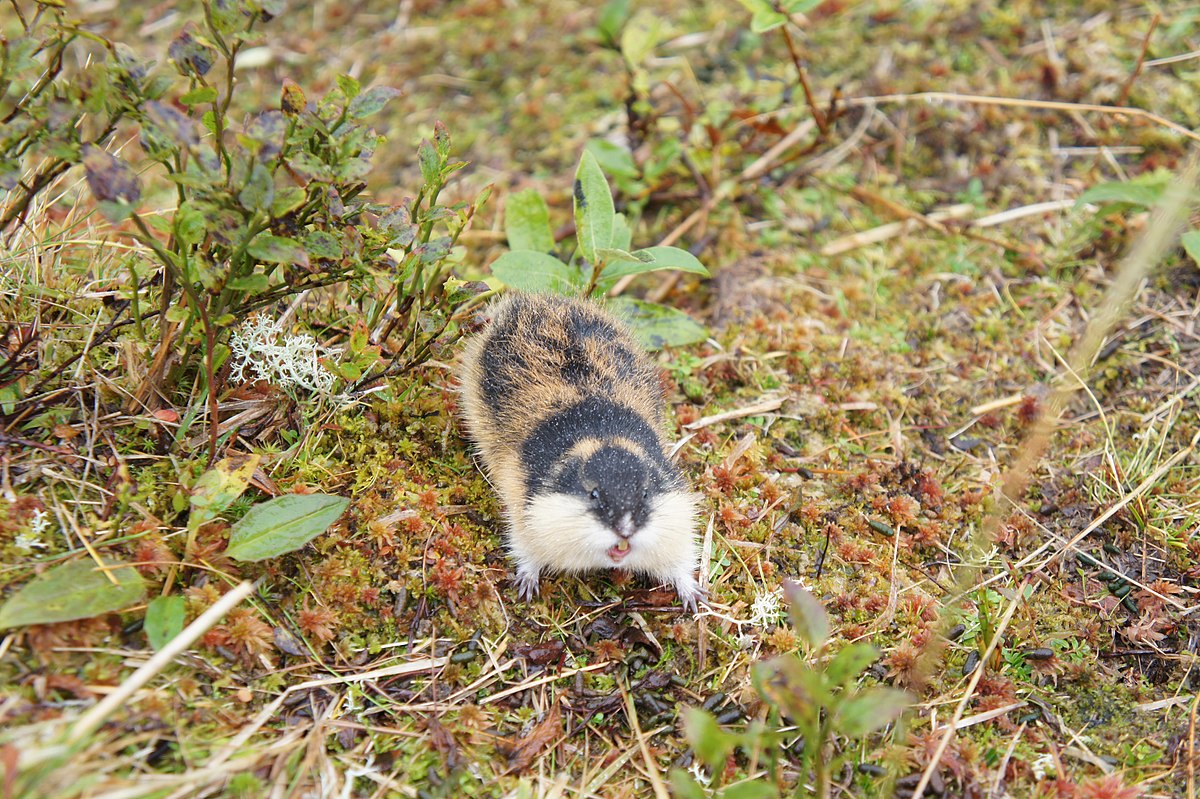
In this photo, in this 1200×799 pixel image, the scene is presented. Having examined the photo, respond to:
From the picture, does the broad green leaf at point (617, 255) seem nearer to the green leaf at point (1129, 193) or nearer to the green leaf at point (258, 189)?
the green leaf at point (258, 189)

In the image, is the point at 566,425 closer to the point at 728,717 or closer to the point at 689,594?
the point at 689,594

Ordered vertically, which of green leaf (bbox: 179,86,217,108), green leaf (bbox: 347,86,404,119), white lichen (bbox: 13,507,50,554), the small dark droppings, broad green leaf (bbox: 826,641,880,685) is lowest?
the small dark droppings

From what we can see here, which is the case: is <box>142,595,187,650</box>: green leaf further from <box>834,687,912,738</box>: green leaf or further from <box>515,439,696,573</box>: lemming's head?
<box>834,687,912,738</box>: green leaf

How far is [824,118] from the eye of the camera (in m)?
7.78

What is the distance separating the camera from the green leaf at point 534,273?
6.17 m

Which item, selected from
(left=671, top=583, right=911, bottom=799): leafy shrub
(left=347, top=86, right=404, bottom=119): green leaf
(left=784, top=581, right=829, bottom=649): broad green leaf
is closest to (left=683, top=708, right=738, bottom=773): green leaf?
(left=671, top=583, right=911, bottom=799): leafy shrub

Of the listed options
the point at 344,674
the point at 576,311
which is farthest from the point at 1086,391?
the point at 344,674

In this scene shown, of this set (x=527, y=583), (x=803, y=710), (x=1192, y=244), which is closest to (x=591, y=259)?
(x=527, y=583)

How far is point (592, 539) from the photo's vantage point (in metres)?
4.84

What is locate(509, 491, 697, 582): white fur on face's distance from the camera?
484 centimetres

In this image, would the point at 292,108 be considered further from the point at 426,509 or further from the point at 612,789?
the point at 612,789

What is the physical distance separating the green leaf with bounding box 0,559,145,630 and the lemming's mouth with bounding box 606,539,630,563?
2.31 m

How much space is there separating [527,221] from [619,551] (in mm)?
2895

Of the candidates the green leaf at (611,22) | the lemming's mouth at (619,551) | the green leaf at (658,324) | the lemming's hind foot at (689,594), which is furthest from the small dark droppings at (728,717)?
the green leaf at (611,22)
